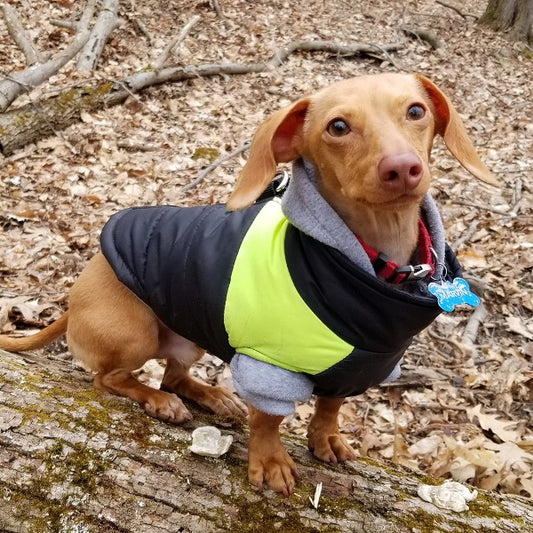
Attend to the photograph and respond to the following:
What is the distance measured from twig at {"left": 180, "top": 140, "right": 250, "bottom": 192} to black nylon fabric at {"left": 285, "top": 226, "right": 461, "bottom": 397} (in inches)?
137

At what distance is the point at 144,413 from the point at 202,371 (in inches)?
46.3

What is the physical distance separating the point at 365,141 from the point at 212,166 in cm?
401

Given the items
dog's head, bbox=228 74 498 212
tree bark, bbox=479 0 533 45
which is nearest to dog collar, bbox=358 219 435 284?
dog's head, bbox=228 74 498 212

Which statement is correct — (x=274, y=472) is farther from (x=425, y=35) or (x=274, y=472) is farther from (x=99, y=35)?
(x=425, y=35)

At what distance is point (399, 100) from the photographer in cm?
196

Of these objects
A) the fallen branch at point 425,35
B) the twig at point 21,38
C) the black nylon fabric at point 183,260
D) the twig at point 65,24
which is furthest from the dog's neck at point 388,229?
the fallen branch at point 425,35

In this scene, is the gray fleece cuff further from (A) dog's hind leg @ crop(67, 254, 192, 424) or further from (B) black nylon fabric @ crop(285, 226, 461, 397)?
(A) dog's hind leg @ crop(67, 254, 192, 424)

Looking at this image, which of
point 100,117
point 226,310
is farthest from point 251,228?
point 100,117

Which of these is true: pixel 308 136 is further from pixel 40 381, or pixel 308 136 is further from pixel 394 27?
pixel 394 27

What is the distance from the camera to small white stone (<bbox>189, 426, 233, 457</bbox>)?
213 cm

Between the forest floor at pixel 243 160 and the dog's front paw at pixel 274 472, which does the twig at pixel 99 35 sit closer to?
the forest floor at pixel 243 160

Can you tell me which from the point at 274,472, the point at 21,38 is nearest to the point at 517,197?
the point at 274,472

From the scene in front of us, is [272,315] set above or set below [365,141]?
below

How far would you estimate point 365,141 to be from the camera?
188 cm
